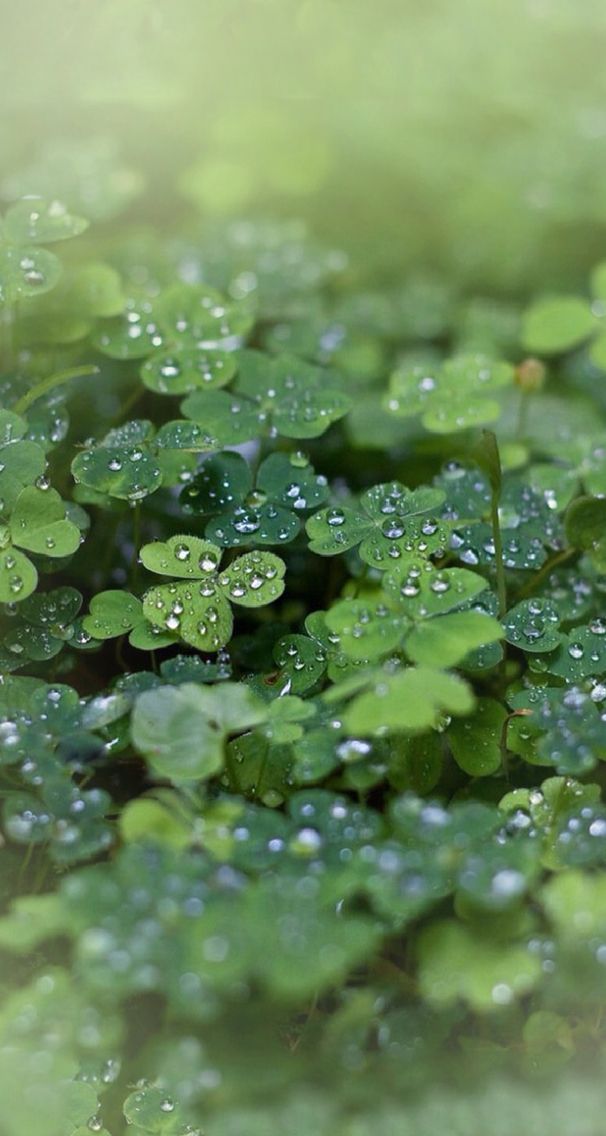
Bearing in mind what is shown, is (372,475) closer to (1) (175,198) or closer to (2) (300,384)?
(2) (300,384)

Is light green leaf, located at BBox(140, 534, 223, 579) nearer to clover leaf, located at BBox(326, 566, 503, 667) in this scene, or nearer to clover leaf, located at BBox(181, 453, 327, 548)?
clover leaf, located at BBox(181, 453, 327, 548)

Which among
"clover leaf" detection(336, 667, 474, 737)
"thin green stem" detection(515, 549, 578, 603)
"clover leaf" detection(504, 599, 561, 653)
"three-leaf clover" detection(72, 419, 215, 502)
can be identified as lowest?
"thin green stem" detection(515, 549, 578, 603)

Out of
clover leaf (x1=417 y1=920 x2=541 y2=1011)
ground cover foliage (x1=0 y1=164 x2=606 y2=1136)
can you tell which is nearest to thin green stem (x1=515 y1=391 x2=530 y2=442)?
ground cover foliage (x1=0 y1=164 x2=606 y2=1136)

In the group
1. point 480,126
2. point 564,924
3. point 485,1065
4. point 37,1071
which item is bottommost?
point 485,1065

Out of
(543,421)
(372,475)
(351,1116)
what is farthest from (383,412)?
(351,1116)

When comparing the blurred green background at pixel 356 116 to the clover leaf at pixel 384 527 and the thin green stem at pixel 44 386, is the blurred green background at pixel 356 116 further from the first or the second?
the clover leaf at pixel 384 527

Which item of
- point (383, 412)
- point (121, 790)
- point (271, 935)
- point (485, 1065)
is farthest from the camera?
point (383, 412)

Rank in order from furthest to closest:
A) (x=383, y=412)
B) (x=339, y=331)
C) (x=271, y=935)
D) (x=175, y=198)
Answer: (x=175, y=198) → (x=339, y=331) → (x=383, y=412) → (x=271, y=935)
